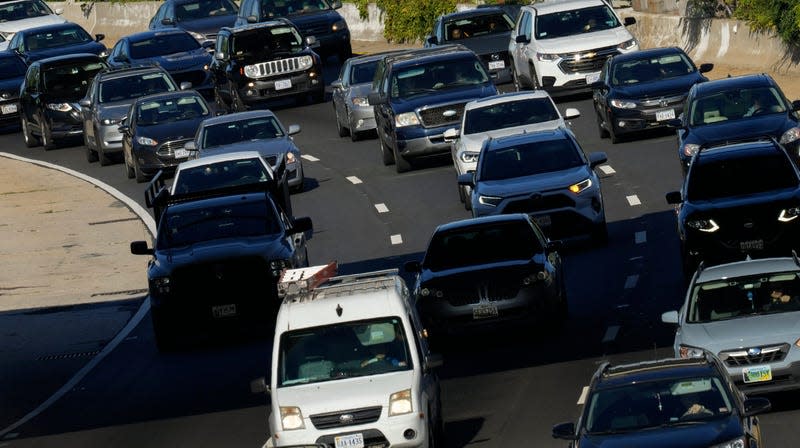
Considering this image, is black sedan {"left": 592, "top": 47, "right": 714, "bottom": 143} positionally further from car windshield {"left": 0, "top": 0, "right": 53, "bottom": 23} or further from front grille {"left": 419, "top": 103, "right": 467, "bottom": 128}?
car windshield {"left": 0, "top": 0, "right": 53, "bottom": 23}

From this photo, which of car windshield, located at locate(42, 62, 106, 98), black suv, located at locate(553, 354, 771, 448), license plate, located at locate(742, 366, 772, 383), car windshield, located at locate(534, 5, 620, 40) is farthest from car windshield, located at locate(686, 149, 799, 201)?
car windshield, located at locate(42, 62, 106, 98)

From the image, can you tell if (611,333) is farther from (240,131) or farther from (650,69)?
(240,131)

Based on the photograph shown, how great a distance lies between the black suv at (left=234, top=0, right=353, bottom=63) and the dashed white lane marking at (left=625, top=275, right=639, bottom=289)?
2528cm

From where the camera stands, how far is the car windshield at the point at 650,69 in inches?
1462

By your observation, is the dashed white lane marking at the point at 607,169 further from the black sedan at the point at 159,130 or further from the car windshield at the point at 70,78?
the car windshield at the point at 70,78

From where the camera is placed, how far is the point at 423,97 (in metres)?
37.3

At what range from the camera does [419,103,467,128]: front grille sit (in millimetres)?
36656

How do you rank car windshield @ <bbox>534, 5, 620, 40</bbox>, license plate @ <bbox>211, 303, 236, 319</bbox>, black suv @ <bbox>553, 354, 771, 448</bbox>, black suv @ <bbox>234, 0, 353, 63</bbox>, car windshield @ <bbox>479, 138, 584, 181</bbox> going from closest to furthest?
1. black suv @ <bbox>553, 354, 771, 448</bbox>
2. license plate @ <bbox>211, 303, 236, 319</bbox>
3. car windshield @ <bbox>479, 138, 584, 181</bbox>
4. car windshield @ <bbox>534, 5, 620, 40</bbox>
5. black suv @ <bbox>234, 0, 353, 63</bbox>

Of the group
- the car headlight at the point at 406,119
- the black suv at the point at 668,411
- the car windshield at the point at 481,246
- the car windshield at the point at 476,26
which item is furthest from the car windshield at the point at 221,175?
the black suv at the point at 668,411

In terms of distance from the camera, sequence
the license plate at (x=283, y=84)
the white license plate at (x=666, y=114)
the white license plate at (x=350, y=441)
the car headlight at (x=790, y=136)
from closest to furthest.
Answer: the white license plate at (x=350, y=441), the car headlight at (x=790, y=136), the white license plate at (x=666, y=114), the license plate at (x=283, y=84)

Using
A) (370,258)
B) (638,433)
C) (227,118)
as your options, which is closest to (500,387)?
(638,433)

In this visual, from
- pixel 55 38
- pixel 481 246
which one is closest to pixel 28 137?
pixel 55 38

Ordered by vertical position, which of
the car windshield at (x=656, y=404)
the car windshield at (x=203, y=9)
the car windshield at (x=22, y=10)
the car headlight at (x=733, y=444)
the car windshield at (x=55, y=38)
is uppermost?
the car headlight at (x=733, y=444)

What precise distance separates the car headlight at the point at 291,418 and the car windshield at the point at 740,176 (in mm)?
9175
